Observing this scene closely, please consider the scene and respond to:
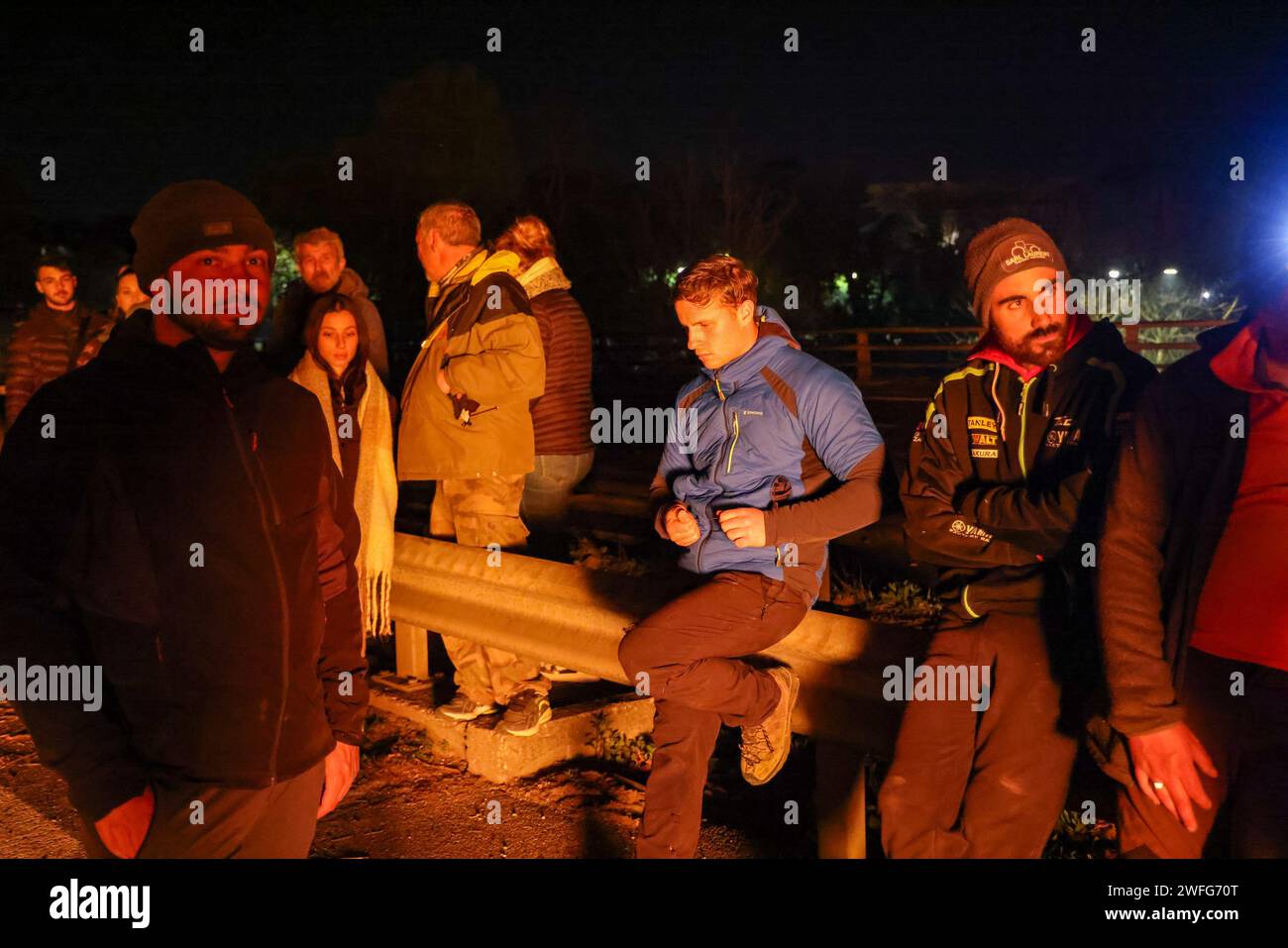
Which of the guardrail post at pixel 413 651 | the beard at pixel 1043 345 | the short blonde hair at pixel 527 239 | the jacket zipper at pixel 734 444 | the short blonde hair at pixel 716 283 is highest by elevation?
the short blonde hair at pixel 527 239

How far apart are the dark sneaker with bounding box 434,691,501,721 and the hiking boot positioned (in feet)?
5.63

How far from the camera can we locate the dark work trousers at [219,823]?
2.14m

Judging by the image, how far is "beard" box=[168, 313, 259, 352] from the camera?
7.30 feet

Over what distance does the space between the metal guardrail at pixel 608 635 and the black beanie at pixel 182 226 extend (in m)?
1.97

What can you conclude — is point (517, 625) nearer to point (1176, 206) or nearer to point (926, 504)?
point (926, 504)

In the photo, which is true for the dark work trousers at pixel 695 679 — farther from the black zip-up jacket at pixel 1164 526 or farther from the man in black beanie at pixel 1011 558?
the black zip-up jacket at pixel 1164 526

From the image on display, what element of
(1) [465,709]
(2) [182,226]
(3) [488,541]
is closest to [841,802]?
(1) [465,709]

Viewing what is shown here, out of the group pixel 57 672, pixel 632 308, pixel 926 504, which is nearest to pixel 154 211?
pixel 57 672

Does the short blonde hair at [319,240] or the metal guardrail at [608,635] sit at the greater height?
the short blonde hair at [319,240]

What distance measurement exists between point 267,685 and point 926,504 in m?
1.84

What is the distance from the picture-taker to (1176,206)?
46000 mm

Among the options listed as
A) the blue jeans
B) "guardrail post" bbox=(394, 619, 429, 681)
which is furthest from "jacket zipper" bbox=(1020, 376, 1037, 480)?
"guardrail post" bbox=(394, 619, 429, 681)

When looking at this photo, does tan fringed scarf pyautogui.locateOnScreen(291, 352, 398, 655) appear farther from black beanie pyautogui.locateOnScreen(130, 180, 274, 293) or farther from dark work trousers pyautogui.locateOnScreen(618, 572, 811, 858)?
black beanie pyautogui.locateOnScreen(130, 180, 274, 293)

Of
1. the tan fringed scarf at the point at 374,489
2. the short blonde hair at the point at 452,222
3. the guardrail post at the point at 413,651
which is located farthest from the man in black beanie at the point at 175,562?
the guardrail post at the point at 413,651
